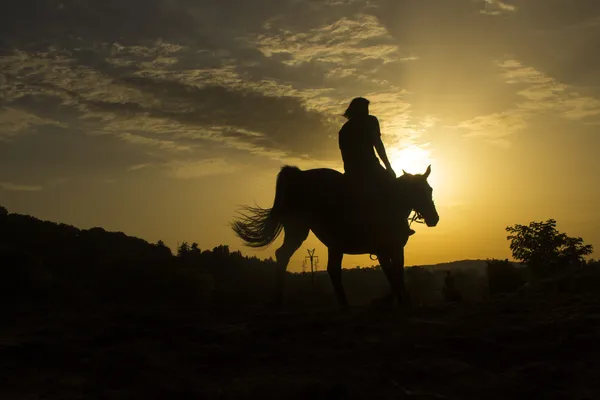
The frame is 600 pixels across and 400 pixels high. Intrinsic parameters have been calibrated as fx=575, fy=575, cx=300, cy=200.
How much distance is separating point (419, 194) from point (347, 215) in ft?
4.88

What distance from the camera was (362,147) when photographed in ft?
33.9

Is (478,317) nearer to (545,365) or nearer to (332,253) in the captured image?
(545,365)

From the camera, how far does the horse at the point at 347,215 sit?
9938 mm

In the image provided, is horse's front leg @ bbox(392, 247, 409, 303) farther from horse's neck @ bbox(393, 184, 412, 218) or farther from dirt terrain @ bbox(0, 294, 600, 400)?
dirt terrain @ bbox(0, 294, 600, 400)

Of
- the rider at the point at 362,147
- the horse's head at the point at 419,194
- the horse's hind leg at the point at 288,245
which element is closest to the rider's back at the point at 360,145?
the rider at the point at 362,147

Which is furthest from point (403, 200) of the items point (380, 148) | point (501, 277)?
point (501, 277)

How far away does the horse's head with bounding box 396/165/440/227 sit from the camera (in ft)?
34.0

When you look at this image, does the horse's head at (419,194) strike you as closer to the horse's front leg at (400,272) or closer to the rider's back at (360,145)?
the rider's back at (360,145)

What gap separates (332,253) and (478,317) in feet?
11.8

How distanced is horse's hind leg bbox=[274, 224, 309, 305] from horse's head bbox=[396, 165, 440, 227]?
191cm

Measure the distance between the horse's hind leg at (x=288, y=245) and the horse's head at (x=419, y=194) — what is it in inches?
75.4

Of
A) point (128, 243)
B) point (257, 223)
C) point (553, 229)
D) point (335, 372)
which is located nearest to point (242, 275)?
point (128, 243)

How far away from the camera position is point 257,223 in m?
11.1

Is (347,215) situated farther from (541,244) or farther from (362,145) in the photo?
(541,244)
